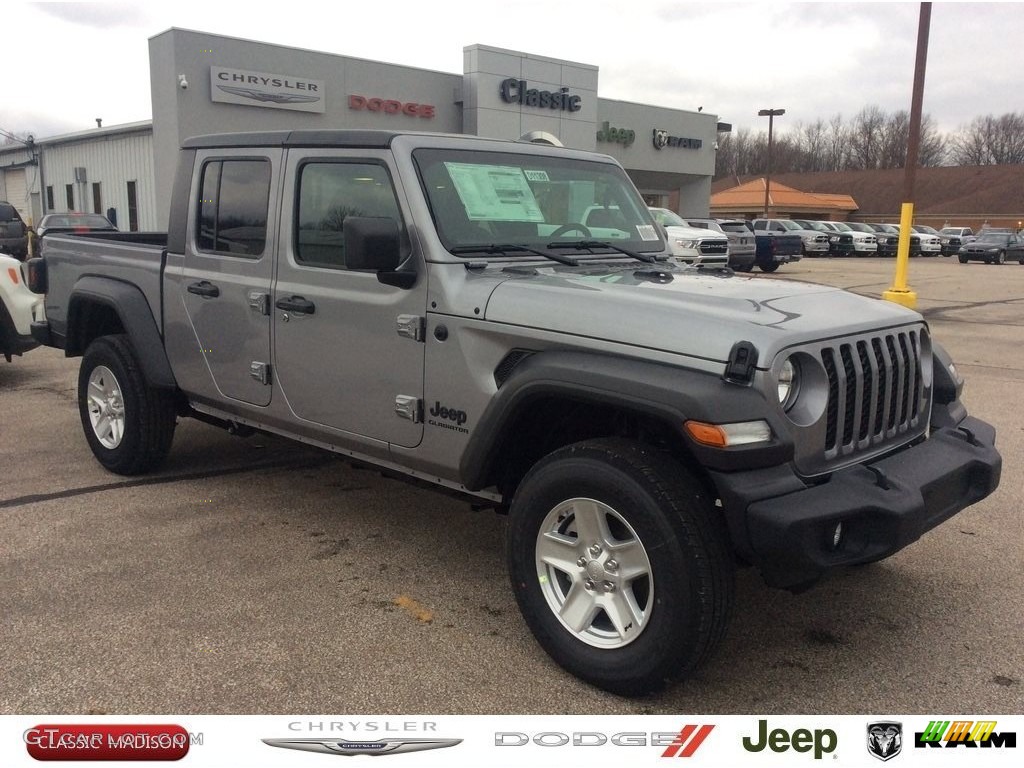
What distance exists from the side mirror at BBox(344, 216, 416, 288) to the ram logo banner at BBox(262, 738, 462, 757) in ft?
5.51

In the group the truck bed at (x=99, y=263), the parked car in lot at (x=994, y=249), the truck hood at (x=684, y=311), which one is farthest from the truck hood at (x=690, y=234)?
the parked car in lot at (x=994, y=249)

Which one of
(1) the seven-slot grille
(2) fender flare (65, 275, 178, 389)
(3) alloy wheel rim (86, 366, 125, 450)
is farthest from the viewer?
(3) alloy wheel rim (86, 366, 125, 450)

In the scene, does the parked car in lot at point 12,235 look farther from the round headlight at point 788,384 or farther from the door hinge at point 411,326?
the round headlight at point 788,384

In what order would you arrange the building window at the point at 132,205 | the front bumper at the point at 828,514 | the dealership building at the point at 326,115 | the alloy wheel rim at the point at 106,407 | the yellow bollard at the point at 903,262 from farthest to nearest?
the building window at the point at 132,205 < the dealership building at the point at 326,115 < the yellow bollard at the point at 903,262 < the alloy wheel rim at the point at 106,407 < the front bumper at the point at 828,514

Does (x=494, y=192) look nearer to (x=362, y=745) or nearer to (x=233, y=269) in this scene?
(x=233, y=269)

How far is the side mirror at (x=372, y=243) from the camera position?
3371 millimetres

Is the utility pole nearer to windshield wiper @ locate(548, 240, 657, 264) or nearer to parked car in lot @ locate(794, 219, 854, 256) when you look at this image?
windshield wiper @ locate(548, 240, 657, 264)

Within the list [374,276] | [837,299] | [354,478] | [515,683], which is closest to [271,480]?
[354,478]

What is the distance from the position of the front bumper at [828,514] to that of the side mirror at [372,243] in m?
1.49

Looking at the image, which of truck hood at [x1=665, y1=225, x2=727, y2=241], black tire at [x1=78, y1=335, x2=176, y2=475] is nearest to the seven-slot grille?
black tire at [x1=78, y1=335, x2=176, y2=475]

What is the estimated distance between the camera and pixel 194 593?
384 cm

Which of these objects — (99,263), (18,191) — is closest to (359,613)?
(99,263)

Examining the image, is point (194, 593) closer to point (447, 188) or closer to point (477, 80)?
point (447, 188)

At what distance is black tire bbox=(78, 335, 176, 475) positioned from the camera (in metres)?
5.18
